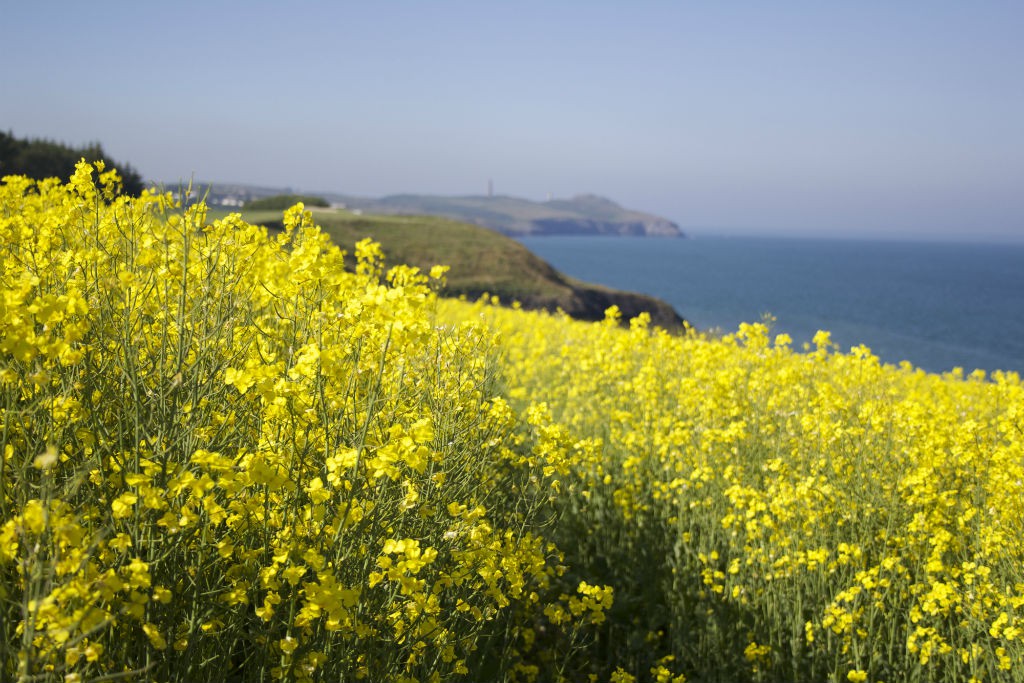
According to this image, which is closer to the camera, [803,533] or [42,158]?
[803,533]

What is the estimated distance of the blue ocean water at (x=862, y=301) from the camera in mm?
47125

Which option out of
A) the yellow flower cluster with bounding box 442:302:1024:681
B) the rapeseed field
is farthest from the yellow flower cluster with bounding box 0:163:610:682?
the yellow flower cluster with bounding box 442:302:1024:681

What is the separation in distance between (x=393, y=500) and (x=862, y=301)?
3190 inches

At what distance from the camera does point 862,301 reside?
74312 mm

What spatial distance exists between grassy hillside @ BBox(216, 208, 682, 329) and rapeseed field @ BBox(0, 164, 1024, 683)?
39.6 m

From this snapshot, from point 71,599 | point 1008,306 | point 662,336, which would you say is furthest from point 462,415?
point 1008,306

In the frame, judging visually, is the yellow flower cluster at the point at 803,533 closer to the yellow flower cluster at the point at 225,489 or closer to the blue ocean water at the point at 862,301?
the yellow flower cluster at the point at 225,489

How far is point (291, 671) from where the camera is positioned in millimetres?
2273

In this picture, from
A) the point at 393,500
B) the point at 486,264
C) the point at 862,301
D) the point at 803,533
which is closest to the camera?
the point at 393,500

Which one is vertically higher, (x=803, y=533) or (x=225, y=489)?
→ (x=225, y=489)

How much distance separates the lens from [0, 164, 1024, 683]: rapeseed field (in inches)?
81.4

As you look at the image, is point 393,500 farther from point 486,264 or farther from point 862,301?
point 862,301

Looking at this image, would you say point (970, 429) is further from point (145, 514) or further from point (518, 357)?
point (518, 357)

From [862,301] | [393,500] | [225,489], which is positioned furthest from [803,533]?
[862,301]
